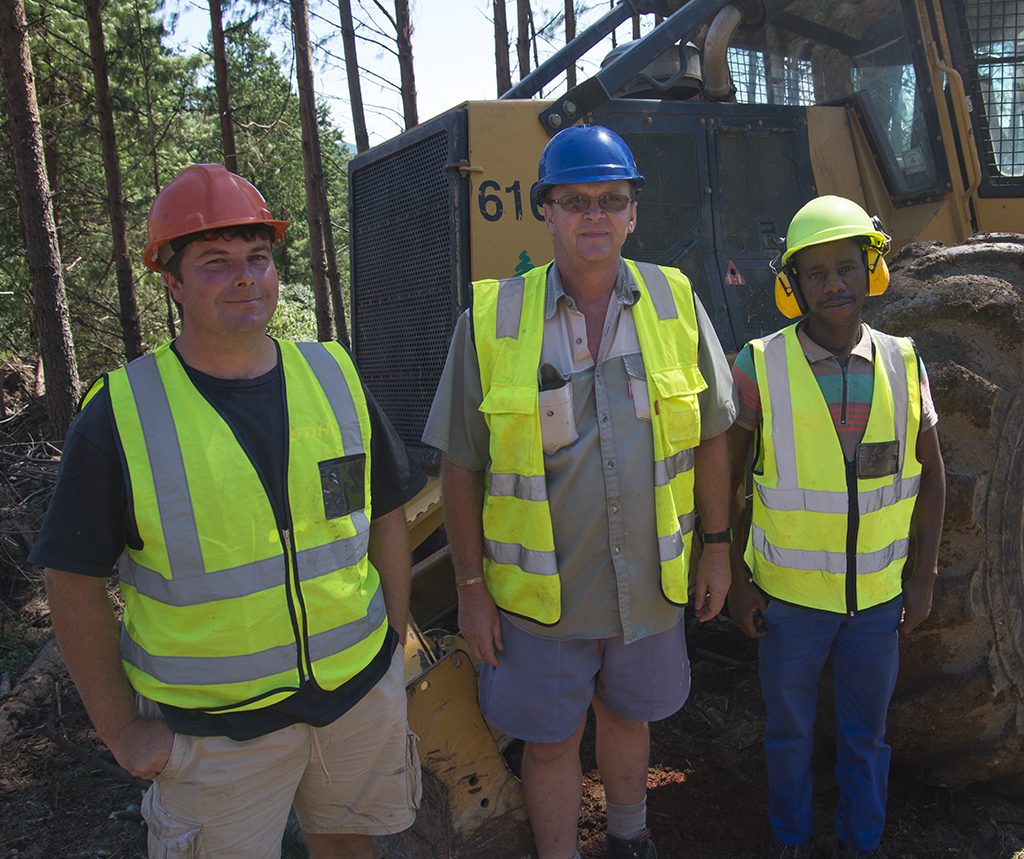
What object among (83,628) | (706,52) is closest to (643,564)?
(83,628)

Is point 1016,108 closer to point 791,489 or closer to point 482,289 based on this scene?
point 791,489

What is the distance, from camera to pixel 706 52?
3779mm

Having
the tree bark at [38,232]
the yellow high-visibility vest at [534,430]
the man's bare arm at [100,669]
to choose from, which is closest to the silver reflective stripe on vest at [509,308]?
the yellow high-visibility vest at [534,430]

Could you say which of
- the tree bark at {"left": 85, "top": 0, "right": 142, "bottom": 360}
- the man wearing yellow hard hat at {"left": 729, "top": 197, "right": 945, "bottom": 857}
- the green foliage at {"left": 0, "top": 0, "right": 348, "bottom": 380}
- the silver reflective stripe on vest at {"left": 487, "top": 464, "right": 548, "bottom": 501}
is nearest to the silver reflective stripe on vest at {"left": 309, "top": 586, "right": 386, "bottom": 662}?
the silver reflective stripe on vest at {"left": 487, "top": 464, "right": 548, "bottom": 501}

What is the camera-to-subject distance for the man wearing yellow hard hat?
251cm

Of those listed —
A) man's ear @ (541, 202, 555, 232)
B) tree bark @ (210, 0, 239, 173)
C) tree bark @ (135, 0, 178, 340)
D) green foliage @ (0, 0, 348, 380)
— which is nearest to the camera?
man's ear @ (541, 202, 555, 232)

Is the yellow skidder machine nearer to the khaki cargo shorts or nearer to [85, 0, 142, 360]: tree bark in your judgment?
the khaki cargo shorts

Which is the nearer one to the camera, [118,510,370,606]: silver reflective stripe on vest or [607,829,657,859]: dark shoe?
[118,510,370,606]: silver reflective stripe on vest

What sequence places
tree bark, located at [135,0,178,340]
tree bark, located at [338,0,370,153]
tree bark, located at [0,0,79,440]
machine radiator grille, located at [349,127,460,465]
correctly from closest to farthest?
1. machine radiator grille, located at [349,127,460,465]
2. tree bark, located at [0,0,79,440]
3. tree bark, located at [135,0,178,340]
4. tree bark, located at [338,0,370,153]

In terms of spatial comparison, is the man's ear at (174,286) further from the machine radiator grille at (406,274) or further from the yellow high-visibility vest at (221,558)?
the machine radiator grille at (406,274)

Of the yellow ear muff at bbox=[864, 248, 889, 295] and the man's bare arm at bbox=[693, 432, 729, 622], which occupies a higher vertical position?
the yellow ear muff at bbox=[864, 248, 889, 295]

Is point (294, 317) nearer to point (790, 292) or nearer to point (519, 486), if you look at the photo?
point (790, 292)

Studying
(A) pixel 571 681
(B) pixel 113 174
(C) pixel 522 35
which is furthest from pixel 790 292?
(C) pixel 522 35

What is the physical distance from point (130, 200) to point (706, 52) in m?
Result: 12.2
